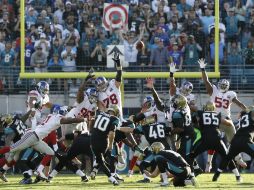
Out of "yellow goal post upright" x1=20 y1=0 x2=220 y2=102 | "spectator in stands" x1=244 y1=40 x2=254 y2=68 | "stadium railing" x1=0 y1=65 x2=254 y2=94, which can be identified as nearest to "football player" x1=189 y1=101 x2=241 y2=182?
"yellow goal post upright" x1=20 y1=0 x2=220 y2=102

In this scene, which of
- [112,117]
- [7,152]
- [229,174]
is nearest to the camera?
[112,117]

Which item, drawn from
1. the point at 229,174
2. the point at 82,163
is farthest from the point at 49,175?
the point at 229,174

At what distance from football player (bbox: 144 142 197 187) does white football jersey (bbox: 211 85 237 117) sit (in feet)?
11.9

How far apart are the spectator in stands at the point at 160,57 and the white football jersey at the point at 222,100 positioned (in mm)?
2037

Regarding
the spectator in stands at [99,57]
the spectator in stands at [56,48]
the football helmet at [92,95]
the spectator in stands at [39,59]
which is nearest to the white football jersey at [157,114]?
the football helmet at [92,95]

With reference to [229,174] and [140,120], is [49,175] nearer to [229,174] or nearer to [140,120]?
[140,120]

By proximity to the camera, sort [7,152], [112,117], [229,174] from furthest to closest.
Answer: [229,174] < [7,152] < [112,117]

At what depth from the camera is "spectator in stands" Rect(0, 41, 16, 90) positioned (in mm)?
22844

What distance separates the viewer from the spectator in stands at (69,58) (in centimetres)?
2200

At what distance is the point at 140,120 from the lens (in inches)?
763

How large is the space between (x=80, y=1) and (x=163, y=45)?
201 centimetres

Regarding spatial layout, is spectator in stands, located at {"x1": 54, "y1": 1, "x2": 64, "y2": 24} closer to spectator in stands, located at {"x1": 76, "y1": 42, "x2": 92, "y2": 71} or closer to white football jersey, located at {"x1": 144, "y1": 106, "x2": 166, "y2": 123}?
spectator in stands, located at {"x1": 76, "y1": 42, "x2": 92, "y2": 71}

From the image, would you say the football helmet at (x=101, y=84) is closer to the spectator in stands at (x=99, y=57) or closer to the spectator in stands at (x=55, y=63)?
the spectator in stands at (x=99, y=57)

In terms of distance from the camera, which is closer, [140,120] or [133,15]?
[140,120]
